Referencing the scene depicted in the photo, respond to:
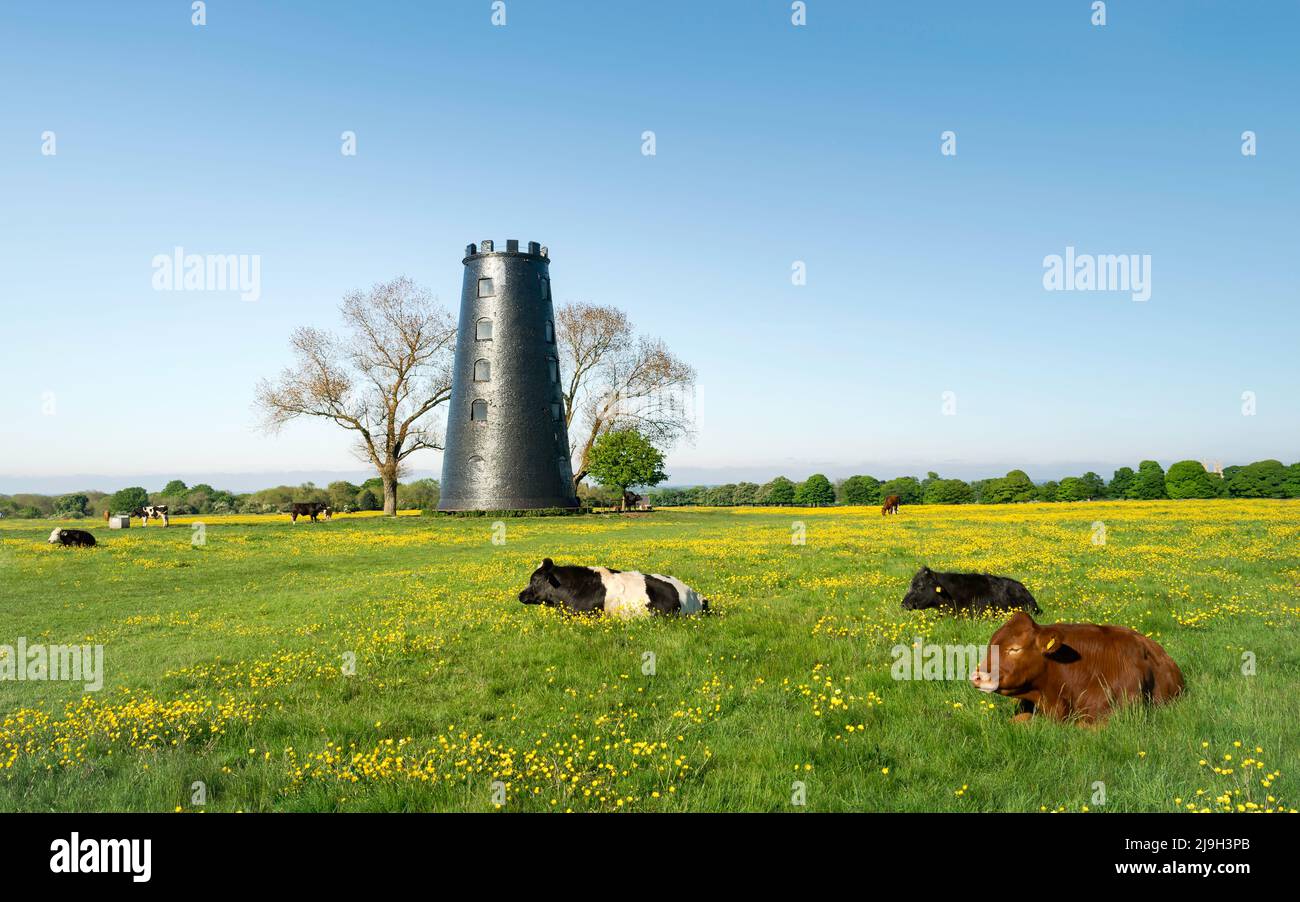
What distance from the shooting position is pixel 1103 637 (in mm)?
6305

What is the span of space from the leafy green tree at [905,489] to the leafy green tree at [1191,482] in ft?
69.3

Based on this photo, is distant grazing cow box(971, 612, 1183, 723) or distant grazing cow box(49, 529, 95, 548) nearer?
distant grazing cow box(971, 612, 1183, 723)

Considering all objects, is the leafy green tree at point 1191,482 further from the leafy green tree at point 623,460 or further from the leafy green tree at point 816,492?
the leafy green tree at point 623,460

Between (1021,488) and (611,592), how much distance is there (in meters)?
65.8

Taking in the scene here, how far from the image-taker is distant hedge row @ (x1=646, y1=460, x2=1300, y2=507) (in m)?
60.2

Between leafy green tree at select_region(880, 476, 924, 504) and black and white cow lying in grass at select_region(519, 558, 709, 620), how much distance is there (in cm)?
6586

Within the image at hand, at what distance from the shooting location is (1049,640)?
6109mm

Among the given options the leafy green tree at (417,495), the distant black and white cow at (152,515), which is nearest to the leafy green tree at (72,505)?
the distant black and white cow at (152,515)

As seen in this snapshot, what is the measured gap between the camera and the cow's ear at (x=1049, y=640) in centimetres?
608

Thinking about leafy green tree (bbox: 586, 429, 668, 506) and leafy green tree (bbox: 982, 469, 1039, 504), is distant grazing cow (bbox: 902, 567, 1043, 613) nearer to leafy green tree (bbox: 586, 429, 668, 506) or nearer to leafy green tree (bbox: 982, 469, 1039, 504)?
leafy green tree (bbox: 586, 429, 668, 506)

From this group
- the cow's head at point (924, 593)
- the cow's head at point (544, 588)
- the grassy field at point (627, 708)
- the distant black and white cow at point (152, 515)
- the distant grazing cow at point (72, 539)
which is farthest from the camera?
the distant black and white cow at point (152, 515)
